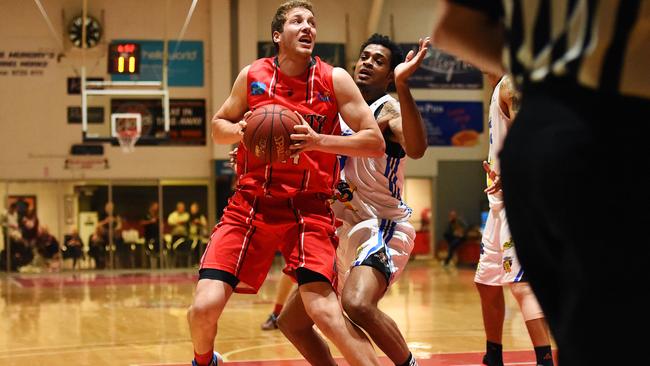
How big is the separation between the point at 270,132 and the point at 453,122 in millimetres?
20287

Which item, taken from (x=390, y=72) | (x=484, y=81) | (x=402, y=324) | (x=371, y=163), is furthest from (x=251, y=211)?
(x=484, y=81)

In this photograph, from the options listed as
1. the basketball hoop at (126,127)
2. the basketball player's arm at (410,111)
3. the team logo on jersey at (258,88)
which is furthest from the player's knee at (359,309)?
the basketball hoop at (126,127)

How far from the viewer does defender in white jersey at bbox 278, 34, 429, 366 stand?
14.7ft

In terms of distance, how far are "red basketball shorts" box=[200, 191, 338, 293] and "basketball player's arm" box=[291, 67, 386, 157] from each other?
1.13ft

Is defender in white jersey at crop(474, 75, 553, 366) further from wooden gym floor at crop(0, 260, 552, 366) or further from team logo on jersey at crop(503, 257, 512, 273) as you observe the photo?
wooden gym floor at crop(0, 260, 552, 366)

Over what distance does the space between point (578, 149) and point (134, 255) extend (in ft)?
72.9

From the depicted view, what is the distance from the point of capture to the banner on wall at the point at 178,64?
22.8 m

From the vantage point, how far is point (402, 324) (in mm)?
9164

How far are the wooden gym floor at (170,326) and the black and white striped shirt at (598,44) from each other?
16.4 ft

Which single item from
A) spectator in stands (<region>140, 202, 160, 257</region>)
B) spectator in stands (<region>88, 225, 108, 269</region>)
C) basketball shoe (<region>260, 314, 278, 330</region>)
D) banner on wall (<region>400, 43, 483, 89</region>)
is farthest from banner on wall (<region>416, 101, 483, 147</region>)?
basketball shoe (<region>260, 314, 278, 330</region>)

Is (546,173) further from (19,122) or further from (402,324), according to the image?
(19,122)

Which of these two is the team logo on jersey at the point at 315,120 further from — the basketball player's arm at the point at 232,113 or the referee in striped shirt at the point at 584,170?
the referee in striped shirt at the point at 584,170

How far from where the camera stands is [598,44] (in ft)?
5.13

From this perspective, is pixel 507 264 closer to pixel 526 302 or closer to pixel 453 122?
pixel 526 302
